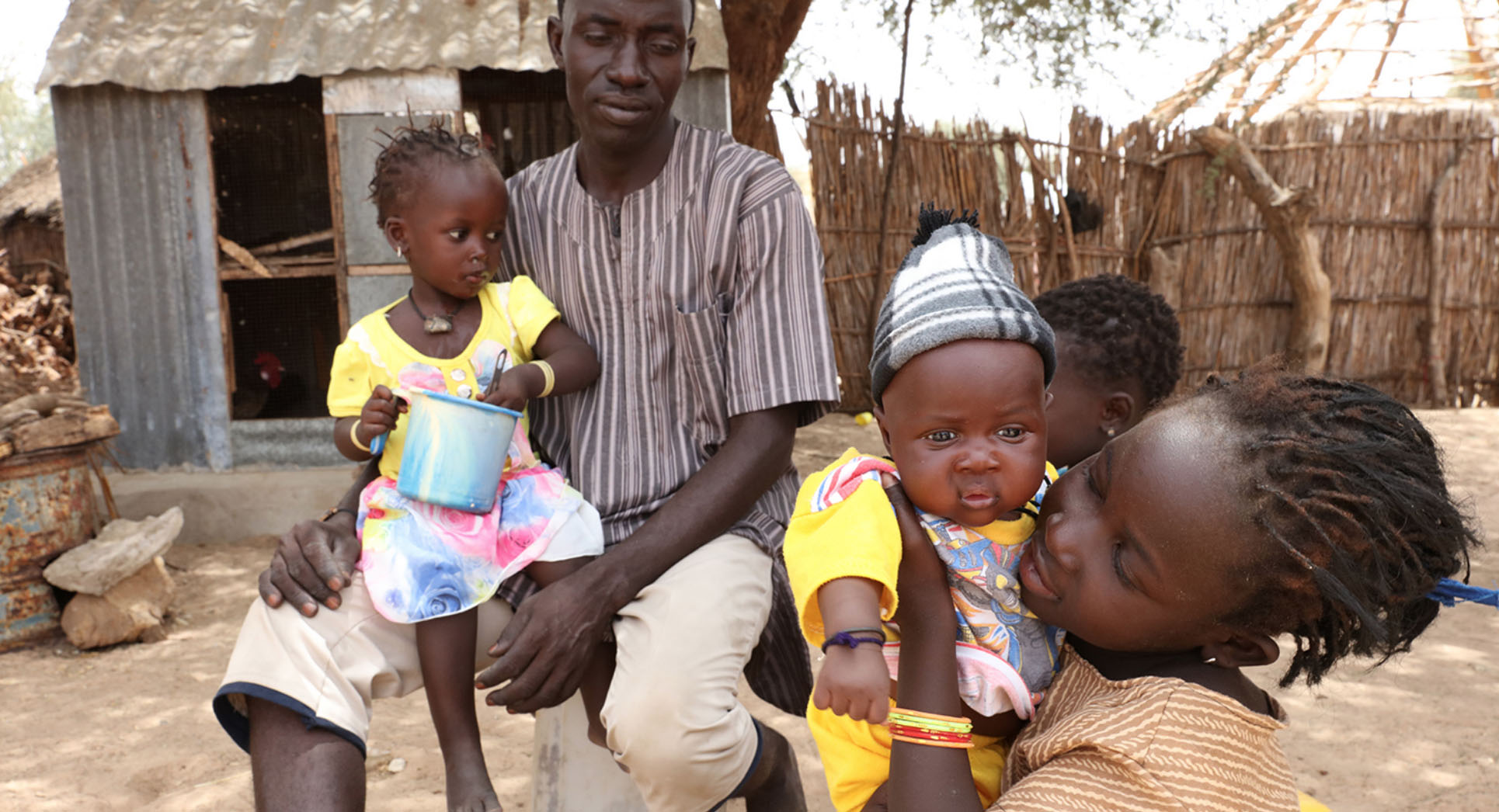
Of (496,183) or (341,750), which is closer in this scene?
(341,750)

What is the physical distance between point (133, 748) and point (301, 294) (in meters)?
4.04

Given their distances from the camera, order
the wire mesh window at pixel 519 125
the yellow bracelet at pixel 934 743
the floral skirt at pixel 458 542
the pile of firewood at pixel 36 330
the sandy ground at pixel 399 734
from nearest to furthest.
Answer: the yellow bracelet at pixel 934 743 → the floral skirt at pixel 458 542 → the sandy ground at pixel 399 734 → the wire mesh window at pixel 519 125 → the pile of firewood at pixel 36 330

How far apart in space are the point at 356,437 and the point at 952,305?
4.22ft

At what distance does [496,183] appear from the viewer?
7.59 feet

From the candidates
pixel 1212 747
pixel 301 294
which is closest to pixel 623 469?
pixel 1212 747

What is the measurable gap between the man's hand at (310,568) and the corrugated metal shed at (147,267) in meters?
4.54

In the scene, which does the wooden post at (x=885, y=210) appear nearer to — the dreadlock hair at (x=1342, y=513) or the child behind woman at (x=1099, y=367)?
the child behind woman at (x=1099, y=367)

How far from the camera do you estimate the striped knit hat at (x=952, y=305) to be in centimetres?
147

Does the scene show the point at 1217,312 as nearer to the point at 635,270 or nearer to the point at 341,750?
the point at 635,270

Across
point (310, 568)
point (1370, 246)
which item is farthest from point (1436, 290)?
point (310, 568)

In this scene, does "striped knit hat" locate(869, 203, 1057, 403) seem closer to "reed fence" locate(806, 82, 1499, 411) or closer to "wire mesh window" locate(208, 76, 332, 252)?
"wire mesh window" locate(208, 76, 332, 252)

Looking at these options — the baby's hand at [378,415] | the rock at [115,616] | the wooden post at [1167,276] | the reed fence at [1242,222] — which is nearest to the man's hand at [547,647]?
the baby's hand at [378,415]

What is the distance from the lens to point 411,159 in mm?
2299

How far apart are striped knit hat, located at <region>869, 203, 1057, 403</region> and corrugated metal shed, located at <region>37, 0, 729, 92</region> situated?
14.4 ft
